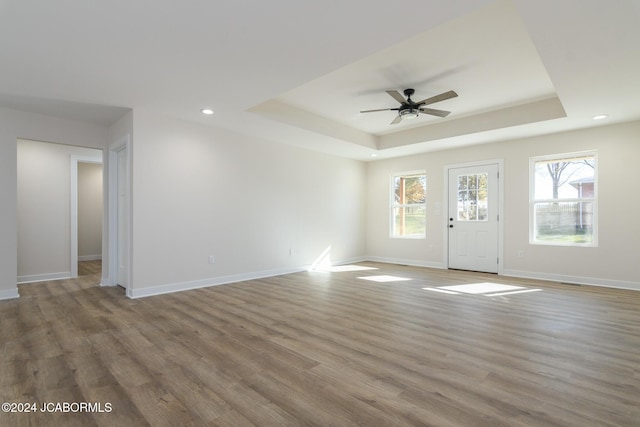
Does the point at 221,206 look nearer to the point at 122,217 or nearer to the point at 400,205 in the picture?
the point at 122,217

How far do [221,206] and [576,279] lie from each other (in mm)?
5949

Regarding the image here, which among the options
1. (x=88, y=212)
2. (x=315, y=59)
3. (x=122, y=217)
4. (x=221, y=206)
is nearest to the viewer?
(x=315, y=59)

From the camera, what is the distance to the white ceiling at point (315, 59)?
222cm

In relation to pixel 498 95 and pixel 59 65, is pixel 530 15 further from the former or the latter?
pixel 59 65

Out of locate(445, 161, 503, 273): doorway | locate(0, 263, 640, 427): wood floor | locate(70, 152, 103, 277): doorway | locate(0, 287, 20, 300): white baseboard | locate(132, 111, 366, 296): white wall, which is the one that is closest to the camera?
locate(0, 263, 640, 427): wood floor

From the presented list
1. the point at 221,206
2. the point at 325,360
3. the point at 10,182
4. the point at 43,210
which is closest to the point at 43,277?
the point at 43,210

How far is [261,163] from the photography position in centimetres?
567

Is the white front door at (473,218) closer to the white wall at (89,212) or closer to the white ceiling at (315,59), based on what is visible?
the white ceiling at (315,59)

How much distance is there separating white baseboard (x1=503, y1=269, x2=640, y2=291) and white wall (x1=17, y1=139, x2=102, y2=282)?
8126 mm

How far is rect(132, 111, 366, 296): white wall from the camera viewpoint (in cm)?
434

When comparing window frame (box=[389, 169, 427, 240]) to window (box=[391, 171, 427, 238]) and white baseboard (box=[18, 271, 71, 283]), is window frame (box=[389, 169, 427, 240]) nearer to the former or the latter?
window (box=[391, 171, 427, 238])

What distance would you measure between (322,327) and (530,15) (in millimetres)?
3063

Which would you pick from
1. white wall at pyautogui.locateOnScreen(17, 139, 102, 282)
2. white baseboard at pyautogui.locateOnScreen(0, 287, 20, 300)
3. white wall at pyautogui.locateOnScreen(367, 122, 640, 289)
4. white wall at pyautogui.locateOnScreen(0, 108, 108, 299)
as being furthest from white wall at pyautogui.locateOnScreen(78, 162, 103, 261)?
white wall at pyautogui.locateOnScreen(367, 122, 640, 289)

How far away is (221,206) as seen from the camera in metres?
5.12
